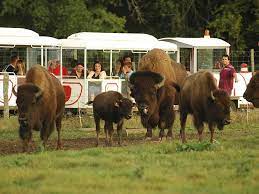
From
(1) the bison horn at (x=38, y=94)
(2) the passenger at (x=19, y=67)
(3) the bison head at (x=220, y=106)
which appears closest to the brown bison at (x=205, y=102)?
(3) the bison head at (x=220, y=106)

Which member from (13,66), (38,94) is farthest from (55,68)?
(38,94)

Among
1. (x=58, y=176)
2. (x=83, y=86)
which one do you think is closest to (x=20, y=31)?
(x=83, y=86)

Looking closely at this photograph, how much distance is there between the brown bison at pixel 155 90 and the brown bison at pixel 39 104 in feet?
5.63

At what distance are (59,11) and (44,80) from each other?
2367 cm

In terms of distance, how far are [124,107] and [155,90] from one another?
0.78 m

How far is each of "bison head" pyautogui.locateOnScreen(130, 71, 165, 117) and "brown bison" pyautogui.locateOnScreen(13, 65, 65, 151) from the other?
1.61 metres

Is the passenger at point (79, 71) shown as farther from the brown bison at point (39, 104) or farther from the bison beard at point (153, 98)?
the brown bison at point (39, 104)

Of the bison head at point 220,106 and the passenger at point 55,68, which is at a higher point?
the passenger at point 55,68

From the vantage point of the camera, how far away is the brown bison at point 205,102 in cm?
1947

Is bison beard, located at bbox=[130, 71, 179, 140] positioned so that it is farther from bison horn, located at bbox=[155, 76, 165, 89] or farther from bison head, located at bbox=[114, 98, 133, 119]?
bison head, located at bbox=[114, 98, 133, 119]

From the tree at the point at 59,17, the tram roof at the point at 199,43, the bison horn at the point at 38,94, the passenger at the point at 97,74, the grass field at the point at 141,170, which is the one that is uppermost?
the tree at the point at 59,17

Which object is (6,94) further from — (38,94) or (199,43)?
(199,43)

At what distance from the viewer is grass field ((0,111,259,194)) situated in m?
12.5

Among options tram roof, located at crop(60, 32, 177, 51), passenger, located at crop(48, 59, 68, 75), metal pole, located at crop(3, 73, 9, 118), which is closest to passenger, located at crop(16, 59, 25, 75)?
passenger, located at crop(48, 59, 68, 75)
